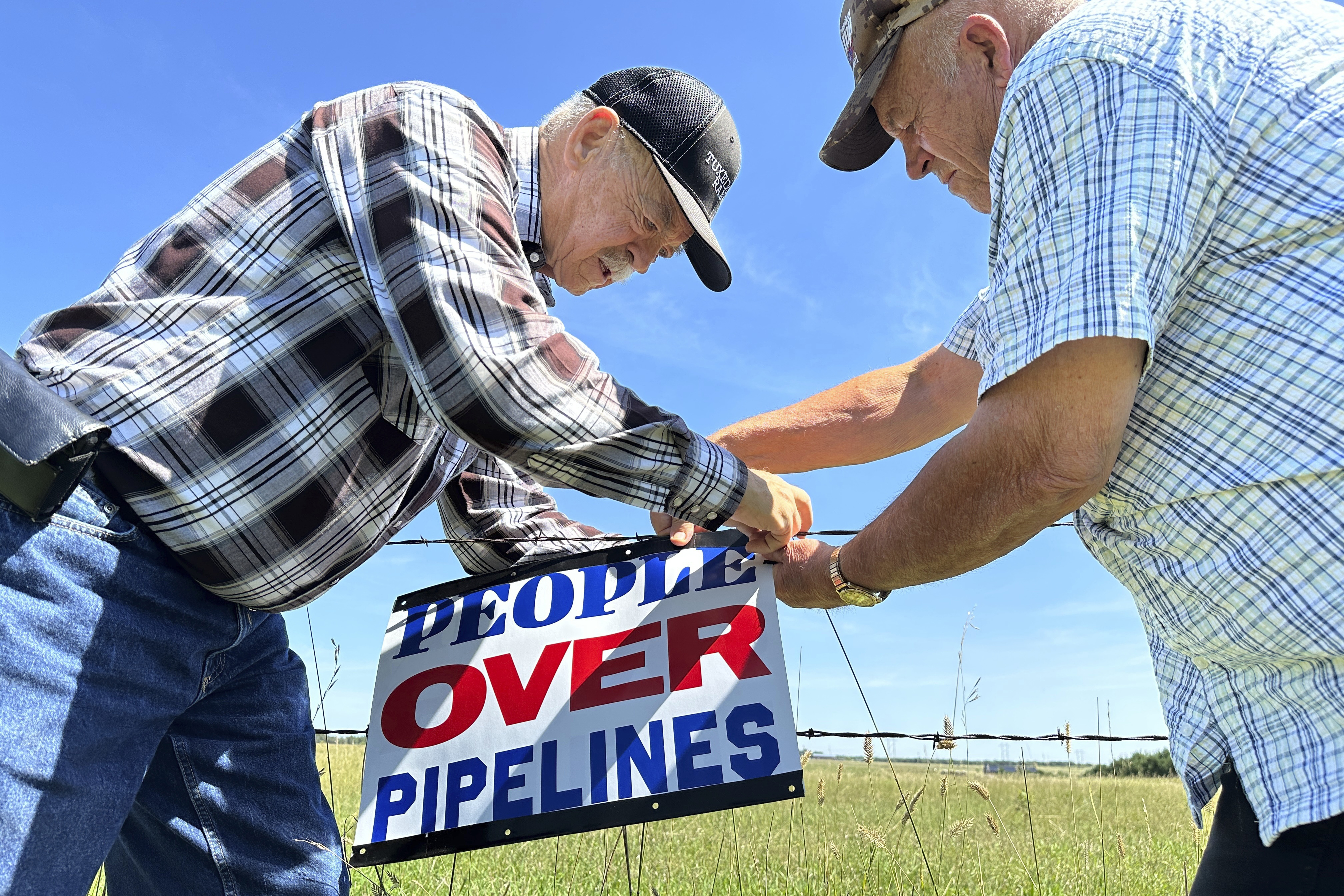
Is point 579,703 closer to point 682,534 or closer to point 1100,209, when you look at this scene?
point 682,534

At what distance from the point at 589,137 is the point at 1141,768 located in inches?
720

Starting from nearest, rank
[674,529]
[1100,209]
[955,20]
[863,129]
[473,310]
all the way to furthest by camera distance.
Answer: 1. [1100,209]
2. [473,310]
3. [955,20]
4. [863,129]
5. [674,529]

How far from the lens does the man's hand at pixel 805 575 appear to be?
6.84ft

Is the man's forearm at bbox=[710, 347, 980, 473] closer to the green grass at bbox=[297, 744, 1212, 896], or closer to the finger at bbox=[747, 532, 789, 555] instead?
the finger at bbox=[747, 532, 789, 555]

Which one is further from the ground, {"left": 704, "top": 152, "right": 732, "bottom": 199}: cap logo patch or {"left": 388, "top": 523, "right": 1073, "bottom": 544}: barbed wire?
{"left": 704, "top": 152, "right": 732, "bottom": 199}: cap logo patch

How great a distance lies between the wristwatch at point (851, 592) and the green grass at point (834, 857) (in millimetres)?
706

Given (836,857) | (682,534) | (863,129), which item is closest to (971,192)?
(863,129)

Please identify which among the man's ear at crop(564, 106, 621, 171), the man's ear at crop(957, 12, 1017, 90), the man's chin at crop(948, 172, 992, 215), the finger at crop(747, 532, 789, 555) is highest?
the man's ear at crop(564, 106, 621, 171)

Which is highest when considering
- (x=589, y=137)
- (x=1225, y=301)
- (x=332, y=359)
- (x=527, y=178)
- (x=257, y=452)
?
(x=589, y=137)

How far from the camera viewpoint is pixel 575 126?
2.21m

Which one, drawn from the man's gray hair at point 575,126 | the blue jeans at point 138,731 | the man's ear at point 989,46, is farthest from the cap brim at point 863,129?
the blue jeans at point 138,731

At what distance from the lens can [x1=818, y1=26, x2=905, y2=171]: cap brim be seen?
1896 mm

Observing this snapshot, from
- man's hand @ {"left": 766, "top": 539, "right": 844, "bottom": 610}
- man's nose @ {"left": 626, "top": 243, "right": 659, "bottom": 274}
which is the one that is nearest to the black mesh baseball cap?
man's nose @ {"left": 626, "top": 243, "right": 659, "bottom": 274}

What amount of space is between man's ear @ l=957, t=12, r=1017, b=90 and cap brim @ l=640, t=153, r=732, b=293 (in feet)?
2.52
